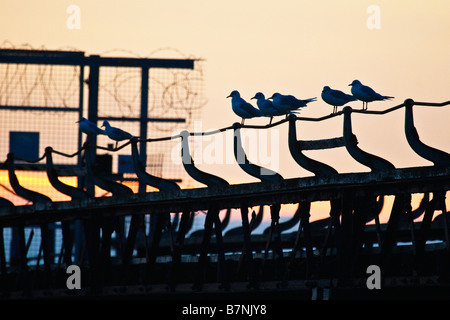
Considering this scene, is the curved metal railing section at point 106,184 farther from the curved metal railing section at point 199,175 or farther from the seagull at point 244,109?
the seagull at point 244,109

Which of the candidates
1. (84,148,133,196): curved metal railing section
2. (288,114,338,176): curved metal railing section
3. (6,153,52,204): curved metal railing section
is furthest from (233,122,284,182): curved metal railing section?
(6,153,52,204): curved metal railing section

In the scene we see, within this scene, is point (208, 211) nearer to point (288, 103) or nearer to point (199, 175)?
point (199, 175)

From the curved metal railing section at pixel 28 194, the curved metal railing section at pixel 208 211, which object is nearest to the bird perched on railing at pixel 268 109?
the curved metal railing section at pixel 208 211

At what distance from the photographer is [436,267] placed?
3120cm

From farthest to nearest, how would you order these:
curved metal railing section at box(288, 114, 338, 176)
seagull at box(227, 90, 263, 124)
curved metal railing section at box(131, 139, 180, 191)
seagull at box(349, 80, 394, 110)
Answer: seagull at box(227, 90, 263, 124), curved metal railing section at box(131, 139, 180, 191), seagull at box(349, 80, 394, 110), curved metal railing section at box(288, 114, 338, 176)

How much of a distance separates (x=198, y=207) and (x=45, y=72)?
15178mm

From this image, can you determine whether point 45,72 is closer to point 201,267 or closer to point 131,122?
point 131,122

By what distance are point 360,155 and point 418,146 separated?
1.41m

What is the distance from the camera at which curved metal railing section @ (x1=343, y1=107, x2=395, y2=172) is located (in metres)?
27.4

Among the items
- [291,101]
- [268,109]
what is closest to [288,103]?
[291,101]

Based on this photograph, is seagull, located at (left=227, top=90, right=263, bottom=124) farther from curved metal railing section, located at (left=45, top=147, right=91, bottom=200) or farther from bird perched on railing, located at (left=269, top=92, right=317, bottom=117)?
curved metal railing section, located at (left=45, top=147, right=91, bottom=200)

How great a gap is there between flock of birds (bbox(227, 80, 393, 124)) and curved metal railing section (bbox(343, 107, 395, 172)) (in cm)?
455

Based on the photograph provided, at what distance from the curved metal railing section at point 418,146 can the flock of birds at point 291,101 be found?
205 inches
